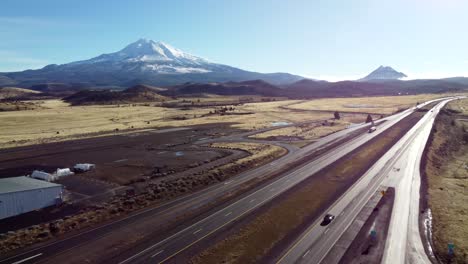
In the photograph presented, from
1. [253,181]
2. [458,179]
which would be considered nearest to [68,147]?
[253,181]

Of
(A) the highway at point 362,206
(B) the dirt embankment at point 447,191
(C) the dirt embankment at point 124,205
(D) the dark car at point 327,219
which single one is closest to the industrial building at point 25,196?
(C) the dirt embankment at point 124,205

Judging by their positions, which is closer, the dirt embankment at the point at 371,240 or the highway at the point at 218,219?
the dirt embankment at the point at 371,240

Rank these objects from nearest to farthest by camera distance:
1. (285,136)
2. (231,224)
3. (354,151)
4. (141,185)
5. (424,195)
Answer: (231,224) < (424,195) < (141,185) < (354,151) < (285,136)

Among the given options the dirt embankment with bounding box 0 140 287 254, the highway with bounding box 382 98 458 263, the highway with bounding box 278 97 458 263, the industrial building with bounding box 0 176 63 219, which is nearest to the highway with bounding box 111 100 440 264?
the highway with bounding box 278 97 458 263

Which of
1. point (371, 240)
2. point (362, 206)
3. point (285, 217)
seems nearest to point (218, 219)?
point (285, 217)

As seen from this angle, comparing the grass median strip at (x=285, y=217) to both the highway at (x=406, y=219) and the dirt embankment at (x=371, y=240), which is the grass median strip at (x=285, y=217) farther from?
the highway at (x=406, y=219)

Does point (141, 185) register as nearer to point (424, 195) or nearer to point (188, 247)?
point (188, 247)
